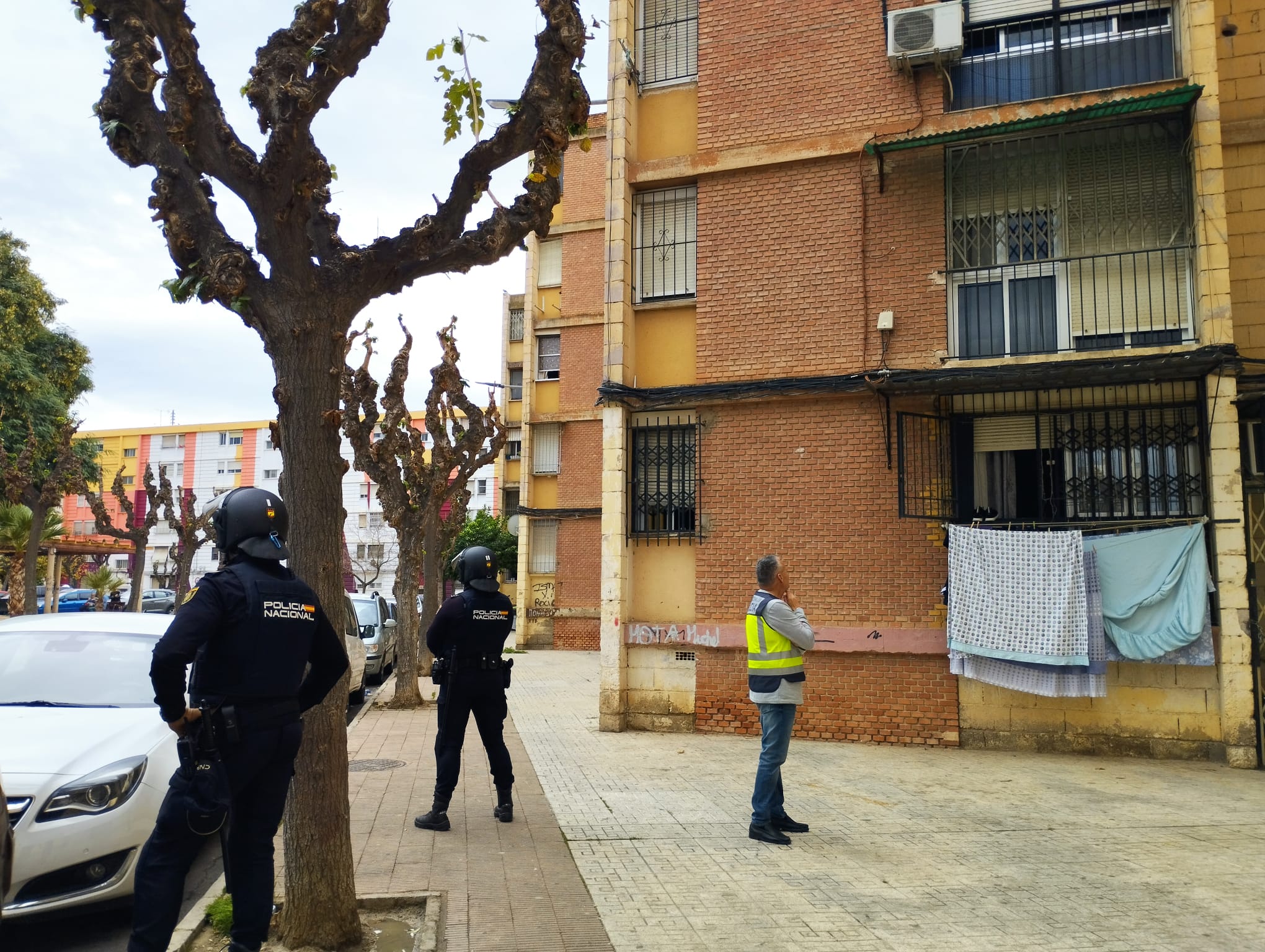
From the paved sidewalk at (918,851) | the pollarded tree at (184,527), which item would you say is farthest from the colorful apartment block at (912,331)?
the pollarded tree at (184,527)

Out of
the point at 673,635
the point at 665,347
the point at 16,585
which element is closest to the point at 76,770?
the point at 673,635

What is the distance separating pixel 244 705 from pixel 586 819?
3720mm

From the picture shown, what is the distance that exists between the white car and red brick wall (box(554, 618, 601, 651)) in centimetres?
2139

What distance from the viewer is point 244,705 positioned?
4.04 m

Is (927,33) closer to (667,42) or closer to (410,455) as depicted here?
(667,42)

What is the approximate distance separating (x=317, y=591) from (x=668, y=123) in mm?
9071

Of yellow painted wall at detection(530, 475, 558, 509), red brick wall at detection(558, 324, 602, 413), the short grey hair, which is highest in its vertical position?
red brick wall at detection(558, 324, 602, 413)

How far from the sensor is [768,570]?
22.2 ft

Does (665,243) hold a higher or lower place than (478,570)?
higher

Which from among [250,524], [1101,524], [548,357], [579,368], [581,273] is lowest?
[250,524]

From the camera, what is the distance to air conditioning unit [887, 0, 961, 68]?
10.7m

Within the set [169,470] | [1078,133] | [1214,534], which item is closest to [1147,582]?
[1214,534]

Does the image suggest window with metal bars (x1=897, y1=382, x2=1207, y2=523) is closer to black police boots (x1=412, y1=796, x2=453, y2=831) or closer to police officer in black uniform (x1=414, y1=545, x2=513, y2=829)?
police officer in black uniform (x1=414, y1=545, x2=513, y2=829)

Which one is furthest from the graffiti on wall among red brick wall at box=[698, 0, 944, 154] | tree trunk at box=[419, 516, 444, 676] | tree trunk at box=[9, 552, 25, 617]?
tree trunk at box=[9, 552, 25, 617]
